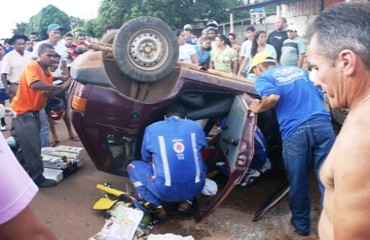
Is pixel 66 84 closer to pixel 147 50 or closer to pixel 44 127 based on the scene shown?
pixel 44 127

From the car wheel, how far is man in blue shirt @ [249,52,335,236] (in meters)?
0.94

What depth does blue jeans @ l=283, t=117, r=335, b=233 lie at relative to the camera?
301 cm

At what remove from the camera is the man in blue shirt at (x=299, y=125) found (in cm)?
302

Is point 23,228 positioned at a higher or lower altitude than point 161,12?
lower

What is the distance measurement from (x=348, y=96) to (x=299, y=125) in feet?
6.13

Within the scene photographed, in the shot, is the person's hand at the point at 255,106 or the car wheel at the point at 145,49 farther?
the car wheel at the point at 145,49

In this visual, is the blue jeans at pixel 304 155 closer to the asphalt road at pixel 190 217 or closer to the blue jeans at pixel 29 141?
the asphalt road at pixel 190 217

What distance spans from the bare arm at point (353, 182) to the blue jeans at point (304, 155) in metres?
1.98

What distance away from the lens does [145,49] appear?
3434 mm

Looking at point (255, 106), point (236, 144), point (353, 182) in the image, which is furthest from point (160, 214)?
point (353, 182)

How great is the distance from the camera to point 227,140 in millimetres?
3469

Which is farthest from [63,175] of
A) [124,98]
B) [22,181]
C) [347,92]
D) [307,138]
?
[347,92]

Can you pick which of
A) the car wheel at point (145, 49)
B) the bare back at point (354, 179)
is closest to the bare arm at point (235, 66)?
the car wheel at point (145, 49)

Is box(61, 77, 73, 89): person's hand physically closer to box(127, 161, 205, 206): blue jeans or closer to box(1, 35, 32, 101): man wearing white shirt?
box(127, 161, 205, 206): blue jeans
